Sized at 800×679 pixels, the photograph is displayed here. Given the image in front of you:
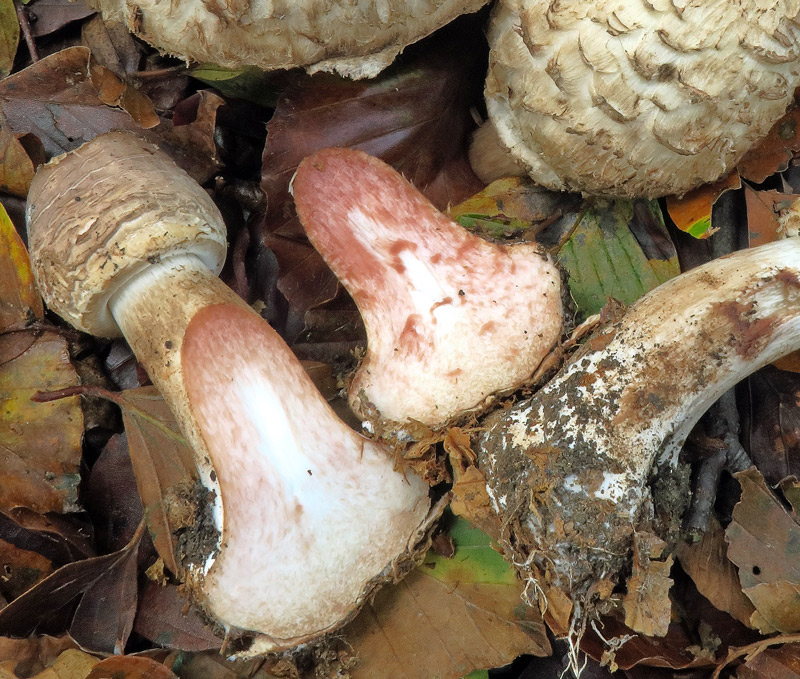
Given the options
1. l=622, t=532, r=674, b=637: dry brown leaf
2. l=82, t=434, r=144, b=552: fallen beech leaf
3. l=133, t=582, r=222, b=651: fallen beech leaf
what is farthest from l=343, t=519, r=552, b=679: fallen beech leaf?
l=82, t=434, r=144, b=552: fallen beech leaf

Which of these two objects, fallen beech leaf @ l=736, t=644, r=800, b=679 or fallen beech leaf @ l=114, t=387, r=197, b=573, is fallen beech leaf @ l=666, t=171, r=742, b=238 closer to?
fallen beech leaf @ l=736, t=644, r=800, b=679

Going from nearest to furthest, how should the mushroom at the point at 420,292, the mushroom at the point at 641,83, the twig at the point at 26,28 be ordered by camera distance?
the mushroom at the point at 641,83 → the mushroom at the point at 420,292 → the twig at the point at 26,28

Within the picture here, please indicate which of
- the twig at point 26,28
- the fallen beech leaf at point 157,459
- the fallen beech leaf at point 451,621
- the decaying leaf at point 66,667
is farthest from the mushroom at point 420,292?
the twig at point 26,28

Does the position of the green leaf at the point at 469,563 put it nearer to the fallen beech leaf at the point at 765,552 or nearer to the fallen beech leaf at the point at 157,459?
the fallen beech leaf at the point at 765,552

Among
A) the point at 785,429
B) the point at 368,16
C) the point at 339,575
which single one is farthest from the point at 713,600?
the point at 368,16

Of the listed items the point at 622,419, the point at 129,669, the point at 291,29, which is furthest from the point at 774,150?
the point at 129,669
